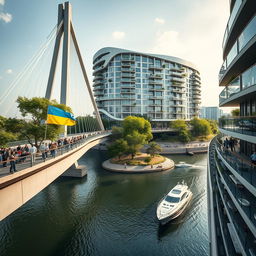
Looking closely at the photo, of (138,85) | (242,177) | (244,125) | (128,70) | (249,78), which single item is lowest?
(242,177)

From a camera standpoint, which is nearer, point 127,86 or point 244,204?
point 244,204

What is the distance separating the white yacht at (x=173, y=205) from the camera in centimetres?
1639

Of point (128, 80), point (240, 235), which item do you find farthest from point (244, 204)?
point (128, 80)

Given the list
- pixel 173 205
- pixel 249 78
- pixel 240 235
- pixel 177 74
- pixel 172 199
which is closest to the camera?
pixel 240 235

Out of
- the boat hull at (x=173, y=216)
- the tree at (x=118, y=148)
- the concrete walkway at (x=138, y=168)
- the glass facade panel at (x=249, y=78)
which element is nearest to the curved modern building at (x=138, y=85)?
the tree at (x=118, y=148)

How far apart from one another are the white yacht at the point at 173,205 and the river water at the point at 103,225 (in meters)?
0.69

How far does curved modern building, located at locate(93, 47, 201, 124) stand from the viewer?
2953 inches

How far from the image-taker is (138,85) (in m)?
76.8

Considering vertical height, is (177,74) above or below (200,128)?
above

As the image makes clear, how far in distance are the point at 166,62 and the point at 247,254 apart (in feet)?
282

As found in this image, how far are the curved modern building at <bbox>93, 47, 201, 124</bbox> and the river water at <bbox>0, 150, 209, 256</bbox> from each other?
52.6 m

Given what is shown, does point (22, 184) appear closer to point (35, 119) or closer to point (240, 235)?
point (35, 119)

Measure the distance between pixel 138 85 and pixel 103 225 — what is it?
67.0 m

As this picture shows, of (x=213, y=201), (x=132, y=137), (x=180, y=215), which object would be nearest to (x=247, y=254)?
(x=213, y=201)
